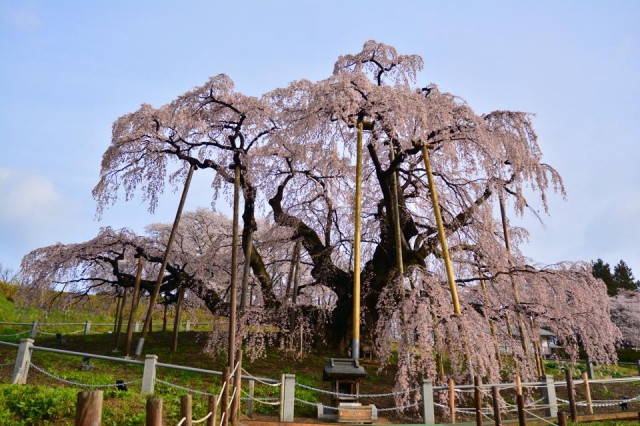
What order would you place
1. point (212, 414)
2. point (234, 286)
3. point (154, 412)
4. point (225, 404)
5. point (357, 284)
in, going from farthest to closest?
point (234, 286), point (357, 284), point (225, 404), point (212, 414), point (154, 412)

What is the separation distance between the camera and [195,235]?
116 ft

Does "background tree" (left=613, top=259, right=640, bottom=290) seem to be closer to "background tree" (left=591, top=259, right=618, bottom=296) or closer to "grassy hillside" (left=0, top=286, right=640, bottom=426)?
"background tree" (left=591, top=259, right=618, bottom=296)

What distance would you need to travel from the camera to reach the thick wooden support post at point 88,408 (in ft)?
9.16

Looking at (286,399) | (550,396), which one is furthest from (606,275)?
(286,399)

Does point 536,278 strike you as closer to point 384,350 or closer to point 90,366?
point 384,350

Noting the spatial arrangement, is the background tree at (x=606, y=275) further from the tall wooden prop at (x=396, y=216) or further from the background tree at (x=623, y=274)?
the tall wooden prop at (x=396, y=216)

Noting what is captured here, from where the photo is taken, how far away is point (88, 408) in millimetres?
2807

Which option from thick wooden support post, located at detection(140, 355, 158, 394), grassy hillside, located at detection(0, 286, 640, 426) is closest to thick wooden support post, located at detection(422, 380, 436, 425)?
grassy hillside, located at detection(0, 286, 640, 426)

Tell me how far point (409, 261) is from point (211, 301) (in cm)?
963

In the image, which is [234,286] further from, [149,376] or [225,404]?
[225,404]

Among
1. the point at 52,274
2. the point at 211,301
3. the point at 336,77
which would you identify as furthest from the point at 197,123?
the point at 52,274

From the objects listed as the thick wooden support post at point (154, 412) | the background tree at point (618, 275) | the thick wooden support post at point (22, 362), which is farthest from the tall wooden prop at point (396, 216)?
the background tree at point (618, 275)

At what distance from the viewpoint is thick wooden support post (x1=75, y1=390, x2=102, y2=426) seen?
9.16 feet

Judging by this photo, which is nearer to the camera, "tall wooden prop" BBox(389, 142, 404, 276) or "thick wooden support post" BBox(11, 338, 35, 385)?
"thick wooden support post" BBox(11, 338, 35, 385)
